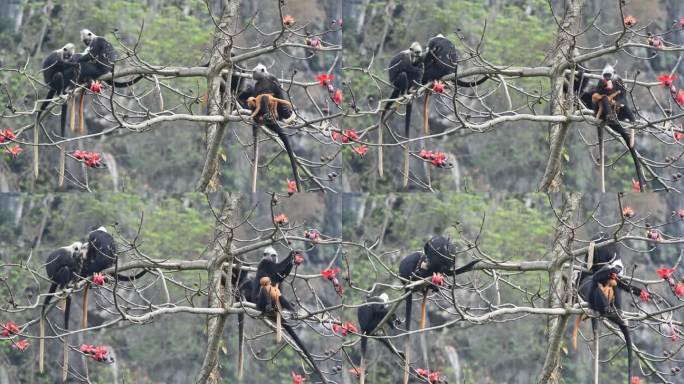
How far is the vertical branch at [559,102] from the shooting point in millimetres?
10349

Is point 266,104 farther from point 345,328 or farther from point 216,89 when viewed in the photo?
point 345,328

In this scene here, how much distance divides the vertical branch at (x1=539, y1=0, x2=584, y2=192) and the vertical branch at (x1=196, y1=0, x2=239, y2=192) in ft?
7.61

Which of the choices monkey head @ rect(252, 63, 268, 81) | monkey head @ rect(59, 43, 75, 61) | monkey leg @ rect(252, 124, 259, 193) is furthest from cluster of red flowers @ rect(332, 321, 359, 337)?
monkey head @ rect(59, 43, 75, 61)

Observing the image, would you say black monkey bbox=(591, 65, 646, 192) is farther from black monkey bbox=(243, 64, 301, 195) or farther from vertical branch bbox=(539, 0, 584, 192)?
black monkey bbox=(243, 64, 301, 195)

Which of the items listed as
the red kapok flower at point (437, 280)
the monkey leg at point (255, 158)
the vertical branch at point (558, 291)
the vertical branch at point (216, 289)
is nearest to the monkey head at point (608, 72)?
the vertical branch at point (558, 291)

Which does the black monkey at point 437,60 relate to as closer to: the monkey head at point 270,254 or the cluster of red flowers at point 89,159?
the monkey head at point 270,254

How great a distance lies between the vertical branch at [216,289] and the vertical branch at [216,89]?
0.25 m

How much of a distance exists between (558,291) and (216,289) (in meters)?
2.38

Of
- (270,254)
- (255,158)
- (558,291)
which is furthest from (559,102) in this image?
(270,254)

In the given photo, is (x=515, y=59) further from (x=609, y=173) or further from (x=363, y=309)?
(x=363, y=309)

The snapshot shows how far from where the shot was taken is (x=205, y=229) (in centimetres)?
1224

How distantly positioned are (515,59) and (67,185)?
5.02 metres

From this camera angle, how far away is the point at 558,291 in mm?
10227

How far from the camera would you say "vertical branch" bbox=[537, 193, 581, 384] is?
386 inches
